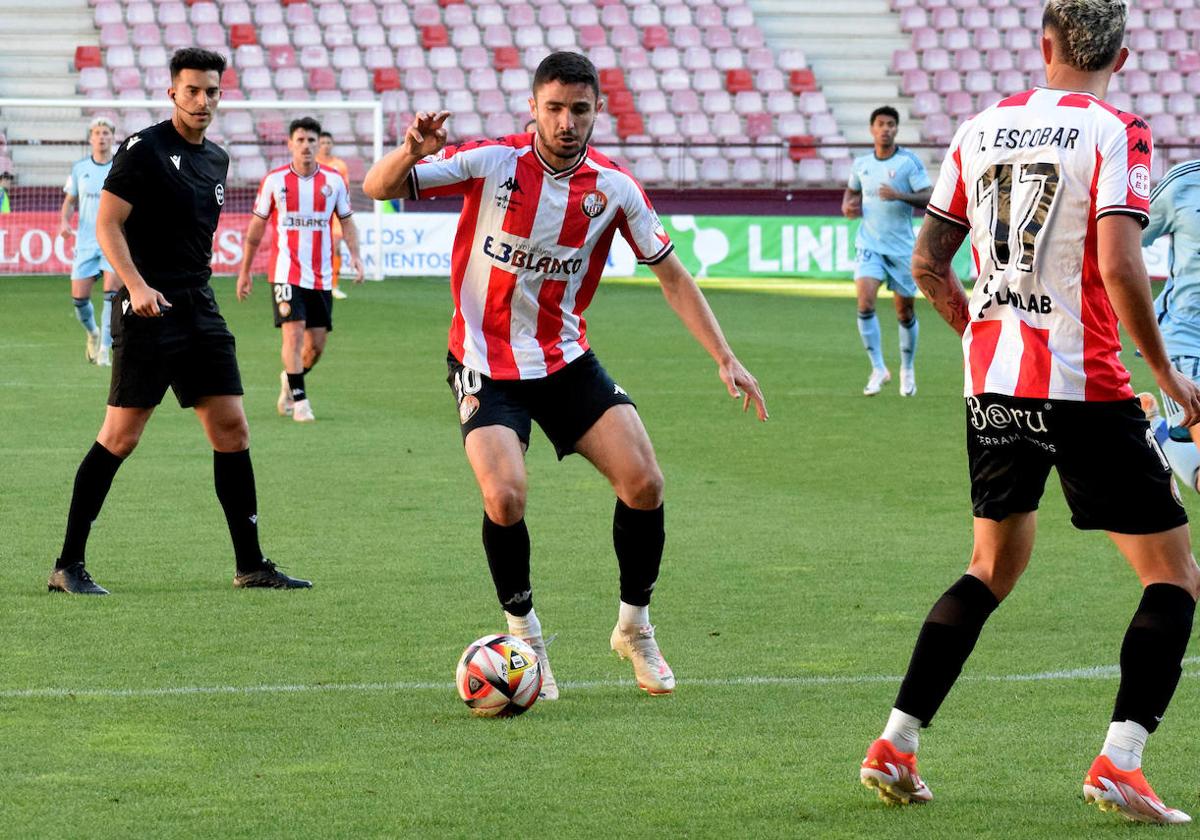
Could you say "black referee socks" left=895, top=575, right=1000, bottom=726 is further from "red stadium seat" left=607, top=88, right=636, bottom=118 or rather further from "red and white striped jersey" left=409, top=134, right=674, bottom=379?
"red stadium seat" left=607, top=88, right=636, bottom=118

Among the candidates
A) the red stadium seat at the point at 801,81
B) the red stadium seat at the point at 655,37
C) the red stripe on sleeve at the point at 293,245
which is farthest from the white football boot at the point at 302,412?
the red stadium seat at the point at 801,81

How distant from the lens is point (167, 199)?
7.29 meters

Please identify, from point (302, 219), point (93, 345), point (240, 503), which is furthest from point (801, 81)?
point (240, 503)

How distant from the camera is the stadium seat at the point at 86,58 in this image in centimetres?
3186

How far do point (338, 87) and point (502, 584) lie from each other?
27.7m

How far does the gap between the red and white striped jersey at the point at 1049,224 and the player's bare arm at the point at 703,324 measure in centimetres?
135

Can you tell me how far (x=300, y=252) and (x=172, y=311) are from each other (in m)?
6.37

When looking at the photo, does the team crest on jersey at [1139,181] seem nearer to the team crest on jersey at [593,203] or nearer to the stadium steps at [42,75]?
the team crest on jersey at [593,203]

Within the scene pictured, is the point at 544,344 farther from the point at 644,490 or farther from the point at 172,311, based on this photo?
the point at 172,311

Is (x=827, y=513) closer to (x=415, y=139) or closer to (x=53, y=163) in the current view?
(x=415, y=139)

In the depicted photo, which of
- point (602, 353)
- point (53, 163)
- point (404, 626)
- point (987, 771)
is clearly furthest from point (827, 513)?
point (53, 163)

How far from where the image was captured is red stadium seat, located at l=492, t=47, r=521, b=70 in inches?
1320

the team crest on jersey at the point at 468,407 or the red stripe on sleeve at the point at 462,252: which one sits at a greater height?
the red stripe on sleeve at the point at 462,252

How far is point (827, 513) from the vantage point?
9484mm
